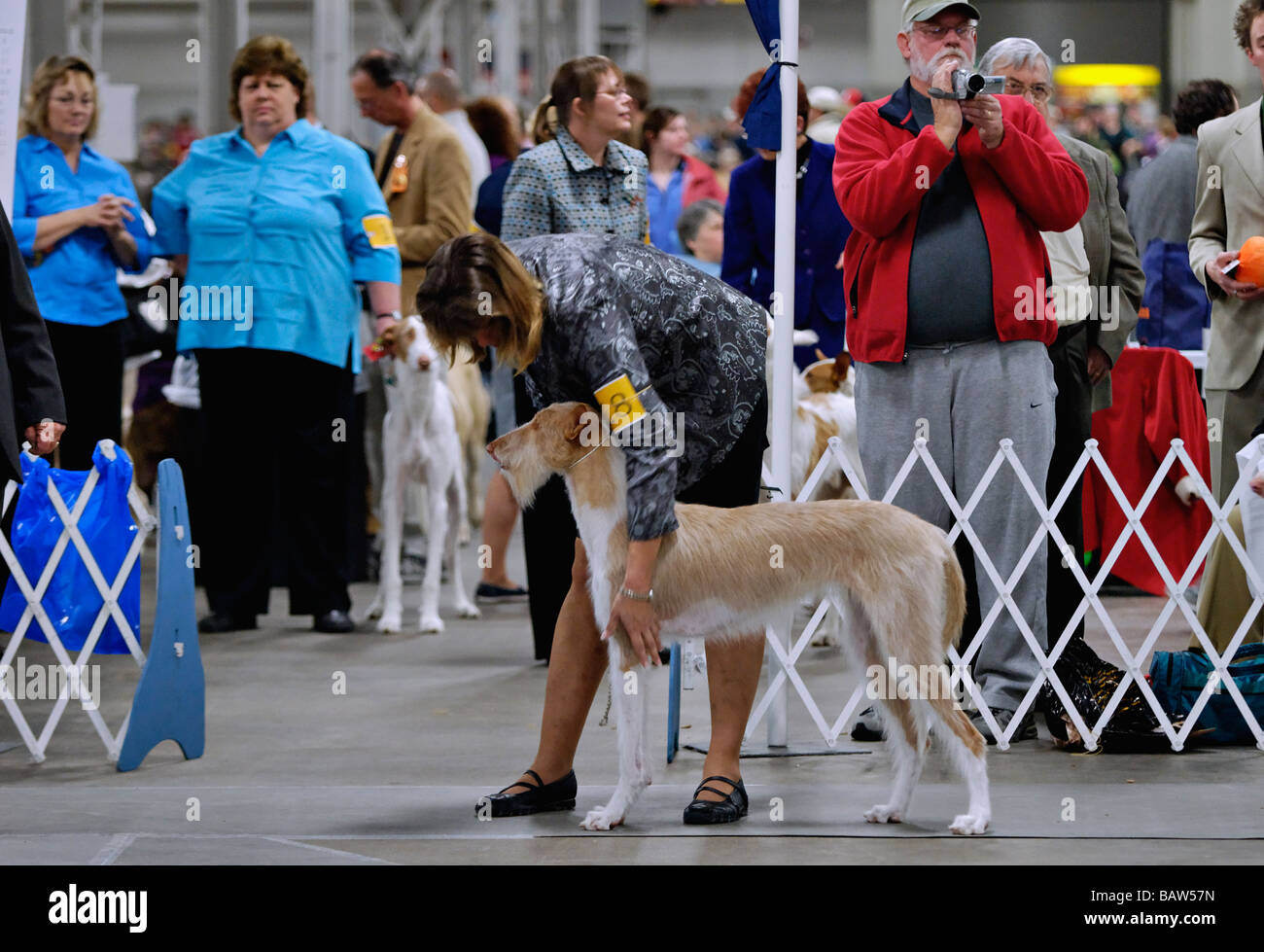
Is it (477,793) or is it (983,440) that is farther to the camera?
(983,440)


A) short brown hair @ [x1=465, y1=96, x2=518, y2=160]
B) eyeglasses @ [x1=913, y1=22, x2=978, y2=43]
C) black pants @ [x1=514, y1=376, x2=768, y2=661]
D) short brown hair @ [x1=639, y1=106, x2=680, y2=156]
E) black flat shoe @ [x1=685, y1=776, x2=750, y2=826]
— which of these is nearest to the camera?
black flat shoe @ [x1=685, y1=776, x2=750, y2=826]

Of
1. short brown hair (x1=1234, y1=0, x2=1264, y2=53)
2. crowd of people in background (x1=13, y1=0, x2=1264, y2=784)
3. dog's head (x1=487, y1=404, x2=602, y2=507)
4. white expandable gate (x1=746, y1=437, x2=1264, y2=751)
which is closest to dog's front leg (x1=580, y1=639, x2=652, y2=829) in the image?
crowd of people in background (x1=13, y1=0, x2=1264, y2=784)

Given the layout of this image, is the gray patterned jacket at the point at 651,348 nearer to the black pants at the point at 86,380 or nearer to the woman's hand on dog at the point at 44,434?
the woman's hand on dog at the point at 44,434

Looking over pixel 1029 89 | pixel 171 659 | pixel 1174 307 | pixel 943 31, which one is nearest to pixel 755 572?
pixel 943 31

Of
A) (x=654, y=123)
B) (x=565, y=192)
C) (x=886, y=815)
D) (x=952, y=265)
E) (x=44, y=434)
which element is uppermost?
(x=654, y=123)

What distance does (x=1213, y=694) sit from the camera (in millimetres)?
3854

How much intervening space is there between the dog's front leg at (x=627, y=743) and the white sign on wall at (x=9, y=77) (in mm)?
2558

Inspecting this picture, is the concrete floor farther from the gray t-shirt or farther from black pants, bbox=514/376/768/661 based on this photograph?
the gray t-shirt

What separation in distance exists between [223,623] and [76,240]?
139 centimetres

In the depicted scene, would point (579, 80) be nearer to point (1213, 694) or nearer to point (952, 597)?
point (952, 597)

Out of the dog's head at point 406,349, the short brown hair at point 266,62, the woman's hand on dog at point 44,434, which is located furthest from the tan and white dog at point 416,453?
the woman's hand on dog at point 44,434

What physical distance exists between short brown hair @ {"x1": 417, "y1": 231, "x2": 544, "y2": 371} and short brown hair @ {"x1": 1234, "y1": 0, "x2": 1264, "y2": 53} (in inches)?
95.6

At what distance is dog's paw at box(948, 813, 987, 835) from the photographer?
9.98 feet

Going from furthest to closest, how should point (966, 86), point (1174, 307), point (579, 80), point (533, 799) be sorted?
1. point (1174, 307)
2. point (579, 80)
3. point (966, 86)
4. point (533, 799)
